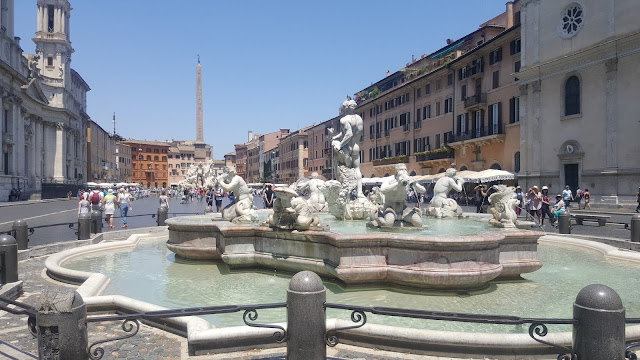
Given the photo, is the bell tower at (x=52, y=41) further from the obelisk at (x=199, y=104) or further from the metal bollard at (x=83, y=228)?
the metal bollard at (x=83, y=228)

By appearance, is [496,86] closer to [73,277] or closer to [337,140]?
[337,140]

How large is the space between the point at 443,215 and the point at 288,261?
17.6 feet

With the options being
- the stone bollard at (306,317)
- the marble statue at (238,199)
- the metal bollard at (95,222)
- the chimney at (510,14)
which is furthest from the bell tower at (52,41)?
the stone bollard at (306,317)

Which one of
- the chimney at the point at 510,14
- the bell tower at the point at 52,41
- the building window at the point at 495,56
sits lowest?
the building window at the point at 495,56

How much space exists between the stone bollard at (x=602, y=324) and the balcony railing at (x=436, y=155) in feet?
122

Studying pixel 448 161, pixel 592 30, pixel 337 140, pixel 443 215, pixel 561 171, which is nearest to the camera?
pixel 443 215

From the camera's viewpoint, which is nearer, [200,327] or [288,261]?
[200,327]

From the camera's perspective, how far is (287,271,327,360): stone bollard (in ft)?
11.6

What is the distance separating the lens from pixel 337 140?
12062mm

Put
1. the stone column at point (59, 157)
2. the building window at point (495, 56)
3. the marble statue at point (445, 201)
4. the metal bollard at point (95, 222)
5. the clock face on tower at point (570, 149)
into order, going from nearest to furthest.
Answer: the marble statue at point (445, 201), the metal bollard at point (95, 222), the clock face on tower at point (570, 149), the building window at point (495, 56), the stone column at point (59, 157)

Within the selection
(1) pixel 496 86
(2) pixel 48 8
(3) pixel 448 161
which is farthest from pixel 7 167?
(1) pixel 496 86

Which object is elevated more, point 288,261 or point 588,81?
point 588,81

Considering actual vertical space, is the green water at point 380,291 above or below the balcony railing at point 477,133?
below

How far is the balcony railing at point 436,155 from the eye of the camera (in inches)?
1536
